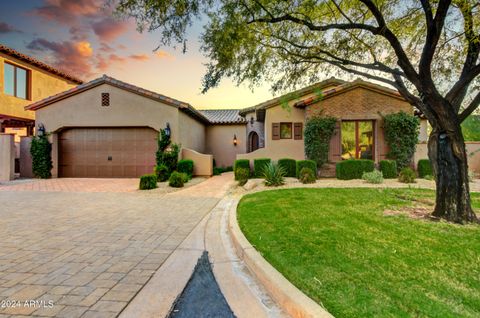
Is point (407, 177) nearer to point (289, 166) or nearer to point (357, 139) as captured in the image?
point (357, 139)

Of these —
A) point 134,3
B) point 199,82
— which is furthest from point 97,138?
point 134,3

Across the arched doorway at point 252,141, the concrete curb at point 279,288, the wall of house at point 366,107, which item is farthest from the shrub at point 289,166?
the concrete curb at point 279,288

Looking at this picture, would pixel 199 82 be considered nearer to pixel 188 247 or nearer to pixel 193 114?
pixel 188 247

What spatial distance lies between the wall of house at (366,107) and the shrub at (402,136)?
1.41ft

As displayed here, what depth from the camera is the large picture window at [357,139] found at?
13836 mm

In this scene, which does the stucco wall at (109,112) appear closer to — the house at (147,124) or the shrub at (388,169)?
the house at (147,124)

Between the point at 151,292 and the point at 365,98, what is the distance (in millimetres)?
14243

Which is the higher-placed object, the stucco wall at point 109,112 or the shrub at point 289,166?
the stucco wall at point 109,112

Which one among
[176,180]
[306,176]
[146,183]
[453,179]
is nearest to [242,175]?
[306,176]

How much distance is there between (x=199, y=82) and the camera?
268 inches

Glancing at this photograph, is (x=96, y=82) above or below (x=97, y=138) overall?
above

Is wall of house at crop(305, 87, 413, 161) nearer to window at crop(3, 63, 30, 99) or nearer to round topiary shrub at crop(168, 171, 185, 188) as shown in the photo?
round topiary shrub at crop(168, 171, 185, 188)

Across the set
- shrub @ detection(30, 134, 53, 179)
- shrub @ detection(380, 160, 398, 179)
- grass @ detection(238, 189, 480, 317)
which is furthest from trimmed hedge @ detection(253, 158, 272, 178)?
shrub @ detection(30, 134, 53, 179)

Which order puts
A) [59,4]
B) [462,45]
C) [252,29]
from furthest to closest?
[59,4] < [462,45] < [252,29]
